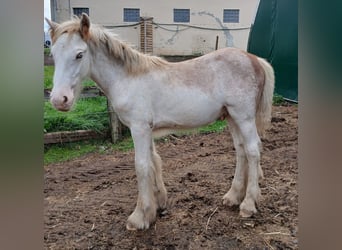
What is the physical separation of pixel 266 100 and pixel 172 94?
0.49m

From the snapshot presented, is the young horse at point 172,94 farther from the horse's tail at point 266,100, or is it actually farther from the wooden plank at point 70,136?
the wooden plank at point 70,136

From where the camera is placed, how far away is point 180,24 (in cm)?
162

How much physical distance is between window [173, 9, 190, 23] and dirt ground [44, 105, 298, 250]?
76 cm

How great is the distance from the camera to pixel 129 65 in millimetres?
1407

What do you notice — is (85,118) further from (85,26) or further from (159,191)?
(85,26)

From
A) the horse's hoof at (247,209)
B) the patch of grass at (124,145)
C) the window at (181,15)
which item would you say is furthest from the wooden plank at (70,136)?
the horse's hoof at (247,209)

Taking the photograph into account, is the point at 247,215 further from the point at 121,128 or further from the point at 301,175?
the point at 121,128

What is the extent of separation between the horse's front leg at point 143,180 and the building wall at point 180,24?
487mm

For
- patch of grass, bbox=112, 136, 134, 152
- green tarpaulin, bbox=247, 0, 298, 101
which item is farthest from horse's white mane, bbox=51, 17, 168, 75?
patch of grass, bbox=112, 136, 134, 152

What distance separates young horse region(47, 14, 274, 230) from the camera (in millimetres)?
1384

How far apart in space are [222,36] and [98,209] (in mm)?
1171

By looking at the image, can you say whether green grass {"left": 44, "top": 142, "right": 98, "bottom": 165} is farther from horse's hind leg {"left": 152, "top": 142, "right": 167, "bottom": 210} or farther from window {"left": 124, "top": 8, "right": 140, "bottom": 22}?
window {"left": 124, "top": 8, "right": 140, "bottom": 22}
